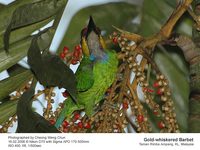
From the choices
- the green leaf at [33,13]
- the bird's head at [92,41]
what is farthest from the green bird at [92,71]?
the green leaf at [33,13]

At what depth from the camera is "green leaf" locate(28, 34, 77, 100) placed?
2.88ft

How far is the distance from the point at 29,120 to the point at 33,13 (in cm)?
25

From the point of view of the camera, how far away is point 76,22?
1.20 m

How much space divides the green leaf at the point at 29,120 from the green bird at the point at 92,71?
0.57 feet

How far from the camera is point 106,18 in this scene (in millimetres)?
1179

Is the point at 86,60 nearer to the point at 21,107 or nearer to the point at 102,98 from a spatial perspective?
the point at 102,98

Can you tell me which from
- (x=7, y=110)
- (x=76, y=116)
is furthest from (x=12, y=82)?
(x=76, y=116)

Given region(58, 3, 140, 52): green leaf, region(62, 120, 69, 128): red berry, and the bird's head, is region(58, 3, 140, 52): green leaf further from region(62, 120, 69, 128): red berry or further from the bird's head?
region(62, 120, 69, 128): red berry

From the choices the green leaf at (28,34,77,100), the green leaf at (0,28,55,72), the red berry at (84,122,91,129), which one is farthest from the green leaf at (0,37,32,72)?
the red berry at (84,122,91,129)

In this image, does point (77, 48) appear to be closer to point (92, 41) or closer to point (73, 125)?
point (92, 41)

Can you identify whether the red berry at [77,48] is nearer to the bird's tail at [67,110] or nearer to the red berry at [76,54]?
the red berry at [76,54]

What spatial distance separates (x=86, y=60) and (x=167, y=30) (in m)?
0.23

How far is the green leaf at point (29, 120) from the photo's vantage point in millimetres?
890

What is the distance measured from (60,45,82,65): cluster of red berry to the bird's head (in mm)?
21
